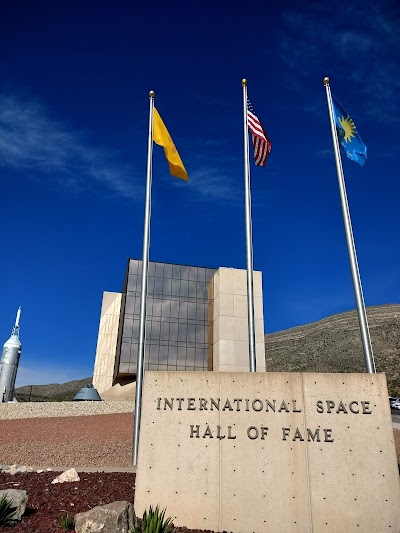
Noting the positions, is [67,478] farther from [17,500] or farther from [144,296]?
[144,296]

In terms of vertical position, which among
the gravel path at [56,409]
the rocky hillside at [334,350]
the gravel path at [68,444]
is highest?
the rocky hillside at [334,350]

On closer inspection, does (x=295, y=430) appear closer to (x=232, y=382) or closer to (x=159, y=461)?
(x=232, y=382)

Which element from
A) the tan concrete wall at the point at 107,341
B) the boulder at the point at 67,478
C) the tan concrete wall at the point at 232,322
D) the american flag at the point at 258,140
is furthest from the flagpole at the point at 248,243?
the tan concrete wall at the point at 107,341

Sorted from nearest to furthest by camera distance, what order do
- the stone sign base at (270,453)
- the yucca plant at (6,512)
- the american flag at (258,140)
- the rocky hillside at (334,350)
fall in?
the yucca plant at (6,512) → the stone sign base at (270,453) → the american flag at (258,140) → the rocky hillside at (334,350)

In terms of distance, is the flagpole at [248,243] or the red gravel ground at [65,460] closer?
the red gravel ground at [65,460]

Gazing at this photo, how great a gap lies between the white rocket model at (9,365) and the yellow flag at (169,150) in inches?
1640

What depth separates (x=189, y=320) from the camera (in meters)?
57.1

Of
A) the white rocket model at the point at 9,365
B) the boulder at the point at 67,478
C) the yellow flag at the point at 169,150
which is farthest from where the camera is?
the white rocket model at the point at 9,365

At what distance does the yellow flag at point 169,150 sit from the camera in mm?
15023

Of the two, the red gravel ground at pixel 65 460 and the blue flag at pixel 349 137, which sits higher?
the blue flag at pixel 349 137

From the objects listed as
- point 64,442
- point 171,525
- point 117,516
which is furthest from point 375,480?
point 64,442

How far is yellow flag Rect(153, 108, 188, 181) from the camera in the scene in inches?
591

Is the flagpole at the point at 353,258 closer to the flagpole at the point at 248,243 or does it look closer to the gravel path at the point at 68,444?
the flagpole at the point at 248,243

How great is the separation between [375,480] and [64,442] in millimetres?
14651
